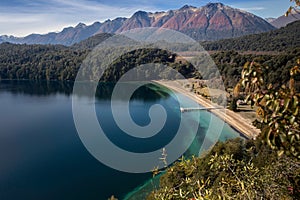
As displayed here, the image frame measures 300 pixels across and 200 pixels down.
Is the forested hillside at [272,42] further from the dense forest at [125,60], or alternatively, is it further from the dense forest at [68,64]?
the dense forest at [68,64]

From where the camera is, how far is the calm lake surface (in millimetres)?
8672

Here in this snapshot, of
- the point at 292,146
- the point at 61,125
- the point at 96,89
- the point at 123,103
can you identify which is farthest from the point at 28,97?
the point at 292,146

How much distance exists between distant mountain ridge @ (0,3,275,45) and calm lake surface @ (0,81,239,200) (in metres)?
82.1

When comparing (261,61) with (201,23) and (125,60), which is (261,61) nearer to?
(125,60)

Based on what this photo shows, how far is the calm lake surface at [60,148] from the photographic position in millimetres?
8672

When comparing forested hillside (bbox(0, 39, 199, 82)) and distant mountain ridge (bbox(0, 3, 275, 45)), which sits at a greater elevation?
distant mountain ridge (bbox(0, 3, 275, 45))

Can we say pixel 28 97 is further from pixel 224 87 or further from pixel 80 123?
pixel 224 87

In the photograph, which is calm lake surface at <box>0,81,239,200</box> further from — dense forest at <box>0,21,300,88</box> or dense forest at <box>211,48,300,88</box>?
dense forest at <box>0,21,300,88</box>

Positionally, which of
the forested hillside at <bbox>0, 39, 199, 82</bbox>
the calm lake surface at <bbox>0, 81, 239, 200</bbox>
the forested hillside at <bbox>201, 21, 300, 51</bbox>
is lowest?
the calm lake surface at <bbox>0, 81, 239, 200</bbox>

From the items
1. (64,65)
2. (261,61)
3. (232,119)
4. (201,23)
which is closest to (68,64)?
(64,65)

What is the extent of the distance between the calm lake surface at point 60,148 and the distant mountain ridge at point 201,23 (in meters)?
82.1

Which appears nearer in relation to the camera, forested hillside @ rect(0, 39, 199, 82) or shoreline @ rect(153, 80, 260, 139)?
shoreline @ rect(153, 80, 260, 139)

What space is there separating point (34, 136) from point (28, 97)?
11393mm

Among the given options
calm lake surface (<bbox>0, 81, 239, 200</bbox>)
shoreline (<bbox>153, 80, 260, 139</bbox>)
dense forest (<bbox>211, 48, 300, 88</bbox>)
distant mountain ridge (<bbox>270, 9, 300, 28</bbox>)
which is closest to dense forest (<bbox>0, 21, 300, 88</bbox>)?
dense forest (<bbox>211, 48, 300, 88</bbox>)
